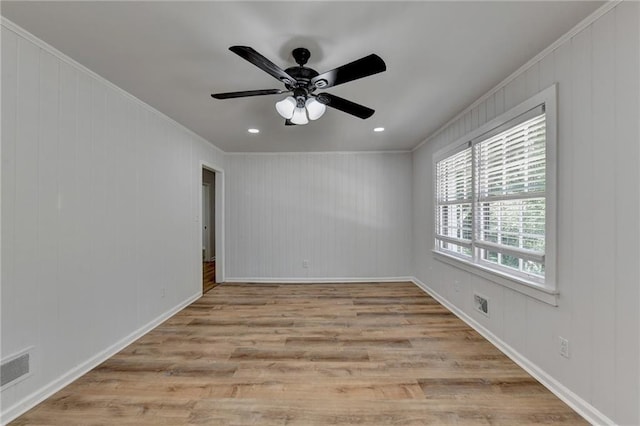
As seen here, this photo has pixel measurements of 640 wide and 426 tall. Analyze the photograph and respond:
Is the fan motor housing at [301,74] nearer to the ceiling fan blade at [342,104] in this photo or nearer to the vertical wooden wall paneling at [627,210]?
the ceiling fan blade at [342,104]

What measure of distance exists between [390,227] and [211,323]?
3.36m

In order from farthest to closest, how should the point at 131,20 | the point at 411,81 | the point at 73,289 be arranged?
the point at 411,81
the point at 73,289
the point at 131,20

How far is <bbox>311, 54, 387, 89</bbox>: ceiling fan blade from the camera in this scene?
1.53 m

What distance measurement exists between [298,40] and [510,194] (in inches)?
85.2

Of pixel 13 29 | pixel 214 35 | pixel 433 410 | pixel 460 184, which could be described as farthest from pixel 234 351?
pixel 460 184

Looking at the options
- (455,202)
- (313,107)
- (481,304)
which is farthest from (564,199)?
(313,107)

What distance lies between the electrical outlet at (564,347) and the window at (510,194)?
0.34m

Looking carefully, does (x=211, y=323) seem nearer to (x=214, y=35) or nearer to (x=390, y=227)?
(x=214, y=35)

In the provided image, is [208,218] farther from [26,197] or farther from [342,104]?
[342,104]

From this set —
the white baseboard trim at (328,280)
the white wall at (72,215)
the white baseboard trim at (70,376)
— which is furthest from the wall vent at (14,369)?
the white baseboard trim at (328,280)

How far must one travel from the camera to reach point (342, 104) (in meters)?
2.10

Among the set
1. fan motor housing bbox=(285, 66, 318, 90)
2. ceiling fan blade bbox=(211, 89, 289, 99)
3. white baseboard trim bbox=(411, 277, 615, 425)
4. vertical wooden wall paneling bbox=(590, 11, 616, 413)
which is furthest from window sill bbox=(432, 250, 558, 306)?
ceiling fan blade bbox=(211, 89, 289, 99)

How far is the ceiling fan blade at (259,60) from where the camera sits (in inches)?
56.2

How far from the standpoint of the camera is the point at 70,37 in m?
1.79
